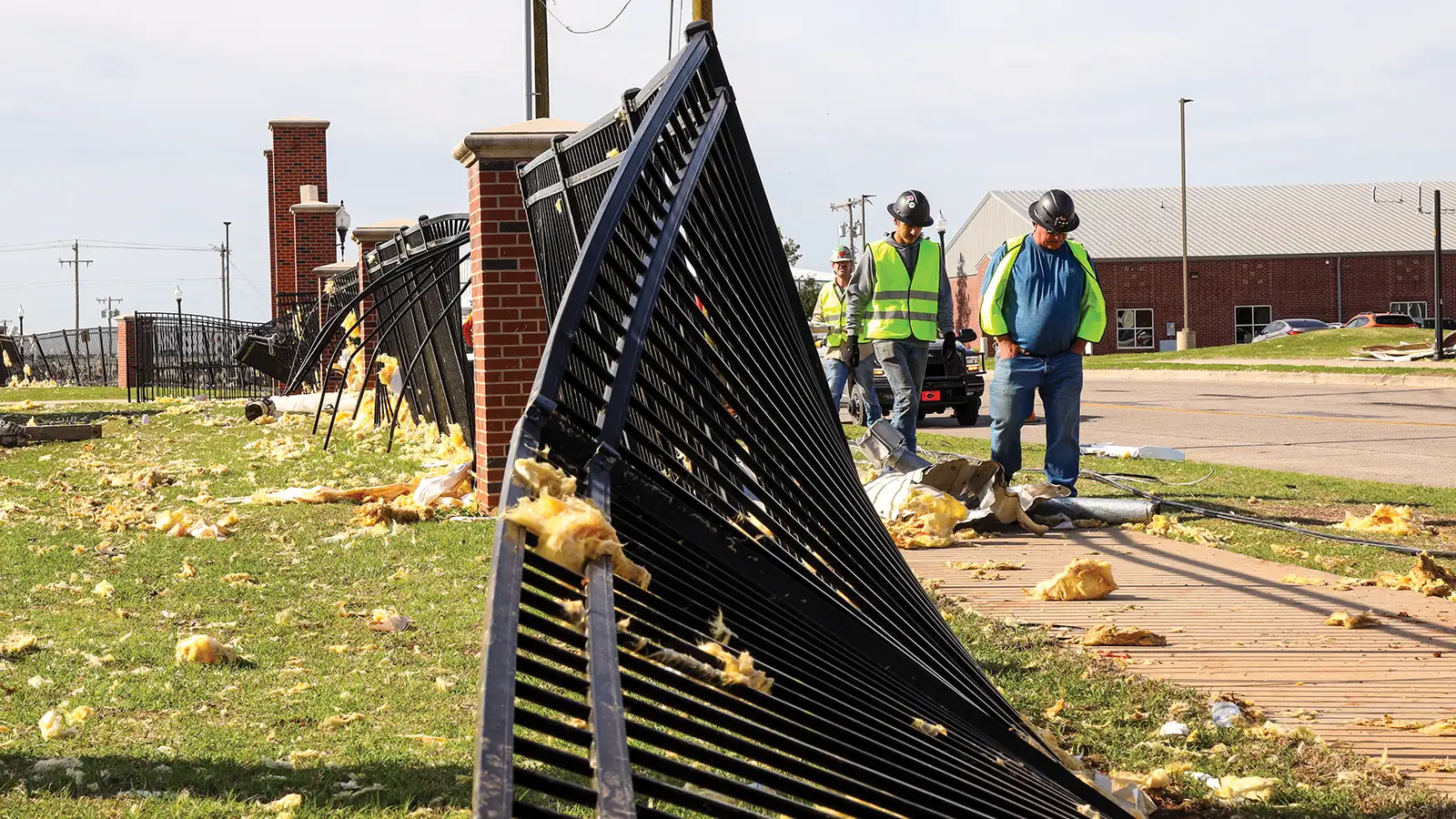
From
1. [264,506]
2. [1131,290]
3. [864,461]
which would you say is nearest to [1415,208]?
[1131,290]

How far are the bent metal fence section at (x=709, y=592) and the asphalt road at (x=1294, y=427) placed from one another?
320 inches

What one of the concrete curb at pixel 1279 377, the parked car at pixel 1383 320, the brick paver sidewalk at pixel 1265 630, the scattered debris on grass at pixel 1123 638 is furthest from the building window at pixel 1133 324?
the scattered debris on grass at pixel 1123 638

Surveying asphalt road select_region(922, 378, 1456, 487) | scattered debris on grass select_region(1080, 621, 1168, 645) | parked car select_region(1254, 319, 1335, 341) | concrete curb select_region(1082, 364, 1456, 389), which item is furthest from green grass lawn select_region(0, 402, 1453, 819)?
parked car select_region(1254, 319, 1335, 341)

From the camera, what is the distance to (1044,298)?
27.8 feet

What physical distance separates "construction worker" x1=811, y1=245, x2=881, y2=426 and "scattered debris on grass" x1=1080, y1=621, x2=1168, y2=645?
508cm

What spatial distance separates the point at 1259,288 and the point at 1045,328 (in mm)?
51112

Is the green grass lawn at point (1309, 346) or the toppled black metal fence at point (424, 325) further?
the green grass lawn at point (1309, 346)

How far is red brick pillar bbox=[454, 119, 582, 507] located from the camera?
859 centimetres

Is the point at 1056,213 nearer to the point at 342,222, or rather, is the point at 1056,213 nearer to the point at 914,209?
the point at 914,209

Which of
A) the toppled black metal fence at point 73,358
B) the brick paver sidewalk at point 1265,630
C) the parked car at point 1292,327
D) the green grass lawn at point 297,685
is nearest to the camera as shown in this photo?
the green grass lawn at point 297,685

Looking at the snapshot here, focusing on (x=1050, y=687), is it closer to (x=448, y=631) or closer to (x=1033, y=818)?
(x=1033, y=818)

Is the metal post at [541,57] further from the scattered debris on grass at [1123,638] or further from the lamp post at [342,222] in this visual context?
the scattered debris on grass at [1123,638]

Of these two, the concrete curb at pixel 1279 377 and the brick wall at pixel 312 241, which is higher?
the brick wall at pixel 312 241

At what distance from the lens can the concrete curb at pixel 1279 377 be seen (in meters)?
24.6
